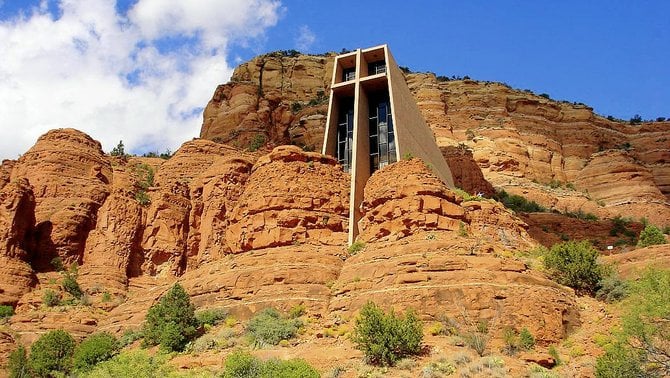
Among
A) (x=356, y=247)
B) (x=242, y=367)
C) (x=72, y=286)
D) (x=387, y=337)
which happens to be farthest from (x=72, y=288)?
(x=387, y=337)

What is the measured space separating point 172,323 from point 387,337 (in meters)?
9.31

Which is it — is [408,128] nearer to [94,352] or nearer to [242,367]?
[94,352]

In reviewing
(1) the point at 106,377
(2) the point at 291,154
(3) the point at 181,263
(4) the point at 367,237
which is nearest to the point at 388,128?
(2) the point at 291,154

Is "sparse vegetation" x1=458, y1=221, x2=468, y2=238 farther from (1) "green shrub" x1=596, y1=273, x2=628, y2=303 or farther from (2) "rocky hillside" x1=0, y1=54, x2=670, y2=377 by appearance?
(1) "green shrub" x1=596, y1=273, x2=628, y2=303

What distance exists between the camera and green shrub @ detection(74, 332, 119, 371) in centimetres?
3166

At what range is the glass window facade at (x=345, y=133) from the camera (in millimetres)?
43469

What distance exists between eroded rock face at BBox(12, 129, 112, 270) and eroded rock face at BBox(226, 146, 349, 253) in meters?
10.2

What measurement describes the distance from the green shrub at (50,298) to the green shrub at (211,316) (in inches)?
386

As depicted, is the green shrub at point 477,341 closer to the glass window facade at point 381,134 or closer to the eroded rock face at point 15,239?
the glass window facade at point 381,134

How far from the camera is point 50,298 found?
126ft

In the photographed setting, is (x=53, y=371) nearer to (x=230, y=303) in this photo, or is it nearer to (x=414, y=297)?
Answer: (x=230, y=303)

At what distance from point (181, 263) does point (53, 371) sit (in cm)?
1332

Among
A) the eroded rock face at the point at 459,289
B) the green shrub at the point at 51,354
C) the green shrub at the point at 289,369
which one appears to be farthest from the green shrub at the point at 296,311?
the green shrub at the point at 51,354

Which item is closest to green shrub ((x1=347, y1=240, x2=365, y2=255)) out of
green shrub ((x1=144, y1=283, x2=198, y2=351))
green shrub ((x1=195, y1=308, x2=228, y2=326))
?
green shrub ((x1=195, y1=308, x2=228, y2=326))
